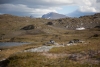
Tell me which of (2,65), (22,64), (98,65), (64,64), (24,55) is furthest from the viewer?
(24,55)

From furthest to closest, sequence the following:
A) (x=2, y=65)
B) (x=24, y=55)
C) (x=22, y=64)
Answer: (x=24, y=55) < (x=2, y=65) < (x=22, y=64)

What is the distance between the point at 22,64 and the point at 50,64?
19.5 feet

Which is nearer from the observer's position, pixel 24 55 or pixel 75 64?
pixel 75 64

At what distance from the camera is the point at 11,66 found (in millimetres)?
36594

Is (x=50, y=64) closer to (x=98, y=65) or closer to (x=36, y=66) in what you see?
(x=36, y=66)

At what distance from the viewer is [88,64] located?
108ft

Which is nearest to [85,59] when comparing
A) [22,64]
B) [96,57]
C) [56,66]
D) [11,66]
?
[96,57]

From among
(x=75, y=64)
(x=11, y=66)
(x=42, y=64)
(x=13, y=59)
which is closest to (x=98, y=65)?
(x=75, y=64)

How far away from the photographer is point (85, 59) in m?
37.7

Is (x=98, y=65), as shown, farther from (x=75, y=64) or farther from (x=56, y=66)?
(x=56, y=66)

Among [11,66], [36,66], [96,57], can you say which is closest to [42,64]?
[36,66]

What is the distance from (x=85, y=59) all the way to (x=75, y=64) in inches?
191

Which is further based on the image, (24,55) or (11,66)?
(24,55)

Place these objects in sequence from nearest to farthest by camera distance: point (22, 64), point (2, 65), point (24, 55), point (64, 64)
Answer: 1. point (64, 64)
2. point (22, 64)
3. point (2, 65)
4. point (24, 55)
